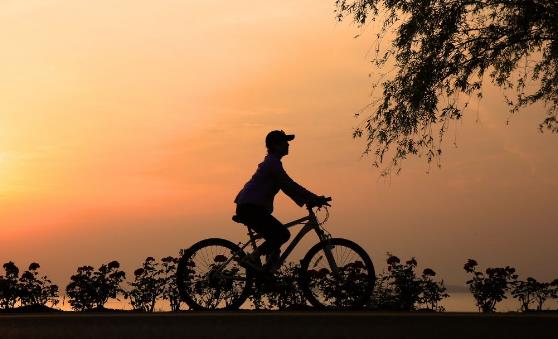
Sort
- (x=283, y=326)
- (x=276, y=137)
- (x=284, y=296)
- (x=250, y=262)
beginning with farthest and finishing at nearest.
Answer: (x=284, y=296), (x=250, y=262), (x=276, y=137), (x=283, y=326)

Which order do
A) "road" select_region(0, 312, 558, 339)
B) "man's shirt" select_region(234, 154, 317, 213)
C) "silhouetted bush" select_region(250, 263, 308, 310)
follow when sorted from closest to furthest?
1. "road" select_region(0, 312, 558, 339)
2. "man's shirt" select_region(234, 154, 317, 213)
3. "silhouetted bush" select_region(250, 263, 308, 310)

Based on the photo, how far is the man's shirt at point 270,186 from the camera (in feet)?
30.0

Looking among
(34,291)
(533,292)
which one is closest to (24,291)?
(34,291)

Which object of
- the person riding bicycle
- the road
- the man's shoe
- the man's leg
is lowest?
the road

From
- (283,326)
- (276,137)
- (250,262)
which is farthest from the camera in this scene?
(250,262)

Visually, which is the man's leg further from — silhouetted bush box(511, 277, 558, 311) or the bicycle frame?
silhouetted bush box(511, 277, 558, 311)

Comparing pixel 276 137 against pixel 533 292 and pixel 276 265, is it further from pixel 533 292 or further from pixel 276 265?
pixel 533 292

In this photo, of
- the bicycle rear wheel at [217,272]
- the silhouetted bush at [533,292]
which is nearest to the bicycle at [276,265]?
the bicycle rear wheel at [217,272]

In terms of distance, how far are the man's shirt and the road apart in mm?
1524

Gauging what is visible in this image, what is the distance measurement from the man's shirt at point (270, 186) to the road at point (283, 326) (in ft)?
5.00

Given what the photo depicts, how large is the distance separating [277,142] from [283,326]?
2.47 meters

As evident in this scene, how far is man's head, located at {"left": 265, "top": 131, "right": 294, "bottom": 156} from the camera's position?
9.18 meters

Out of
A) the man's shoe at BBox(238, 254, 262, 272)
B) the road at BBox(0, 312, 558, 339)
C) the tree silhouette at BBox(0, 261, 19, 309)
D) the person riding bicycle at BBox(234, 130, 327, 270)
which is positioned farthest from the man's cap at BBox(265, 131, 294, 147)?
the tree silhouette at BBox(0, 261, 19, 309)

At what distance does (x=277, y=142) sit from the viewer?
9.19 metres
